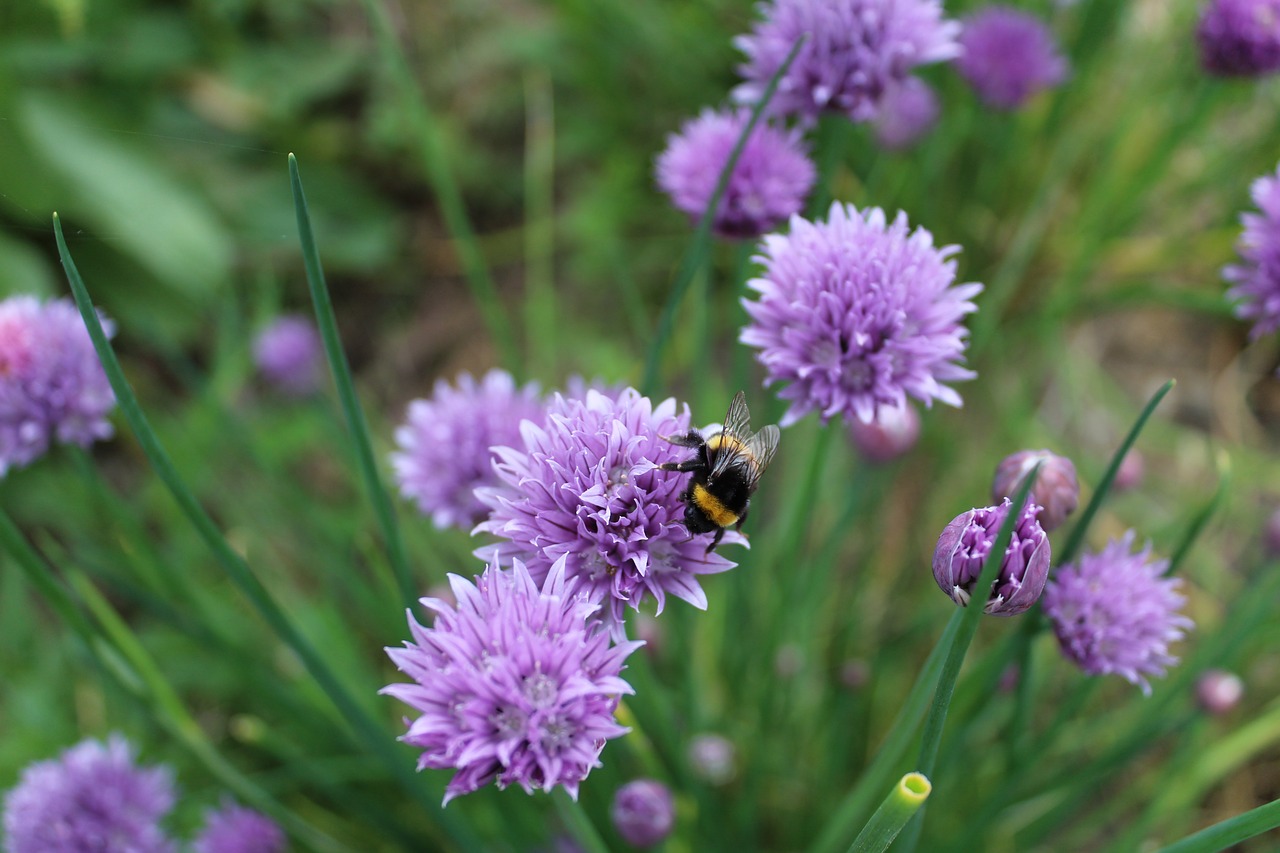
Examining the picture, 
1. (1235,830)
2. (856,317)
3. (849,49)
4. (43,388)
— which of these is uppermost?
(849,49)

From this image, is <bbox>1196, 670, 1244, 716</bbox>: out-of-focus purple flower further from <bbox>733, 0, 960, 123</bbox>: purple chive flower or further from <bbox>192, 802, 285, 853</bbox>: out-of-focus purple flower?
<bbox>192, 802, 285, 853</bbox>: out-of-focus purple flower

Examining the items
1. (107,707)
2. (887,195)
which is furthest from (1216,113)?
(107,707)

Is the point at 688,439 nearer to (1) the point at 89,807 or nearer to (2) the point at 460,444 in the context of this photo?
(2) the point at 460,444

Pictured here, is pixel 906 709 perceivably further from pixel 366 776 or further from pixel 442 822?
pixel 366 776

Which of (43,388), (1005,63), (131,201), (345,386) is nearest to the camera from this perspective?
(345,386)

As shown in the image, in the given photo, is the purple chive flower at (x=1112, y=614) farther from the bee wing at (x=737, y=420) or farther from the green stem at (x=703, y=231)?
the green stem at (x=703, y=231)

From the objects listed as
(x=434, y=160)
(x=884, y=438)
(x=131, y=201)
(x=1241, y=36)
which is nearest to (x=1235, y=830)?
(x=884, y=438)

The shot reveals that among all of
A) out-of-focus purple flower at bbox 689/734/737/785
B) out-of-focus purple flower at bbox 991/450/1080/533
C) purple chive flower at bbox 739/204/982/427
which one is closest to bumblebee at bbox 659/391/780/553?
purple chive flower at bbox 739/204/982/427
